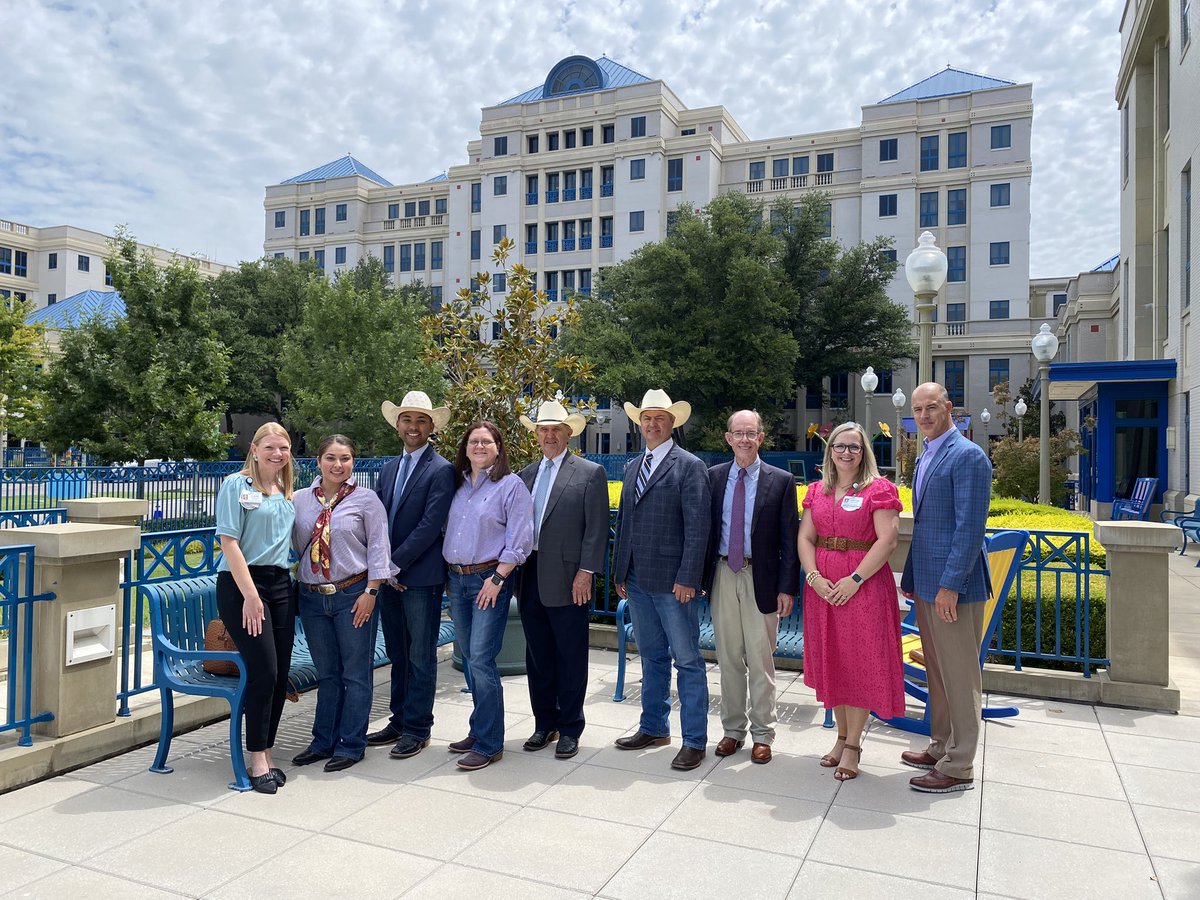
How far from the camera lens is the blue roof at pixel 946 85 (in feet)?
178

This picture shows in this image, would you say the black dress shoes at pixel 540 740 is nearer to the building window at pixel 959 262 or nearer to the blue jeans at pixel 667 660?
the blue jeans at pixel 667 660

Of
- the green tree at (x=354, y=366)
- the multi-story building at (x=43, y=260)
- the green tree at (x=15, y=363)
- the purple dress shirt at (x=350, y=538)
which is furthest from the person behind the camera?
the multi-story building at (x=43, y=260)

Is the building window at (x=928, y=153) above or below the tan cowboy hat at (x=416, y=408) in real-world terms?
above

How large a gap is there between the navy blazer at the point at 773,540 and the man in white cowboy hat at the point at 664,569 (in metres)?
0.19

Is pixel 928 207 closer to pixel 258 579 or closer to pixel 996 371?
pixel 996 371

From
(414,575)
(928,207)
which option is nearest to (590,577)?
(414,575)

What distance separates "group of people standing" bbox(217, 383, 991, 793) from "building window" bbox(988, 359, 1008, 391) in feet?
162

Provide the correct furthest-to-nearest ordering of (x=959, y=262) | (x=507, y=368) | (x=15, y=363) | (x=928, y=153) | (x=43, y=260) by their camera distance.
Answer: (x=43, y=260) → (x=928, y=153) → (x=959, y=262) → (x=15, y=363) → (x=507, y=368)

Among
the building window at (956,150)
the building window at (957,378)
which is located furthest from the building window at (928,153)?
the building window at (957,378)

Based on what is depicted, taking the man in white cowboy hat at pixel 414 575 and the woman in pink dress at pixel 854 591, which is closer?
the woman in pink dress at pixel 854 591

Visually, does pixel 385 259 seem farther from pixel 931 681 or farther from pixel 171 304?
pixel 931 681

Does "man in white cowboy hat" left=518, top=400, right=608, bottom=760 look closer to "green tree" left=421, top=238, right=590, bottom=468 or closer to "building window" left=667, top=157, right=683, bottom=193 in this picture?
"green tree" left=421, top=238, right=590, bottom=468

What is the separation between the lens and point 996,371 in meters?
50.3

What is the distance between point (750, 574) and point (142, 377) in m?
22.0
